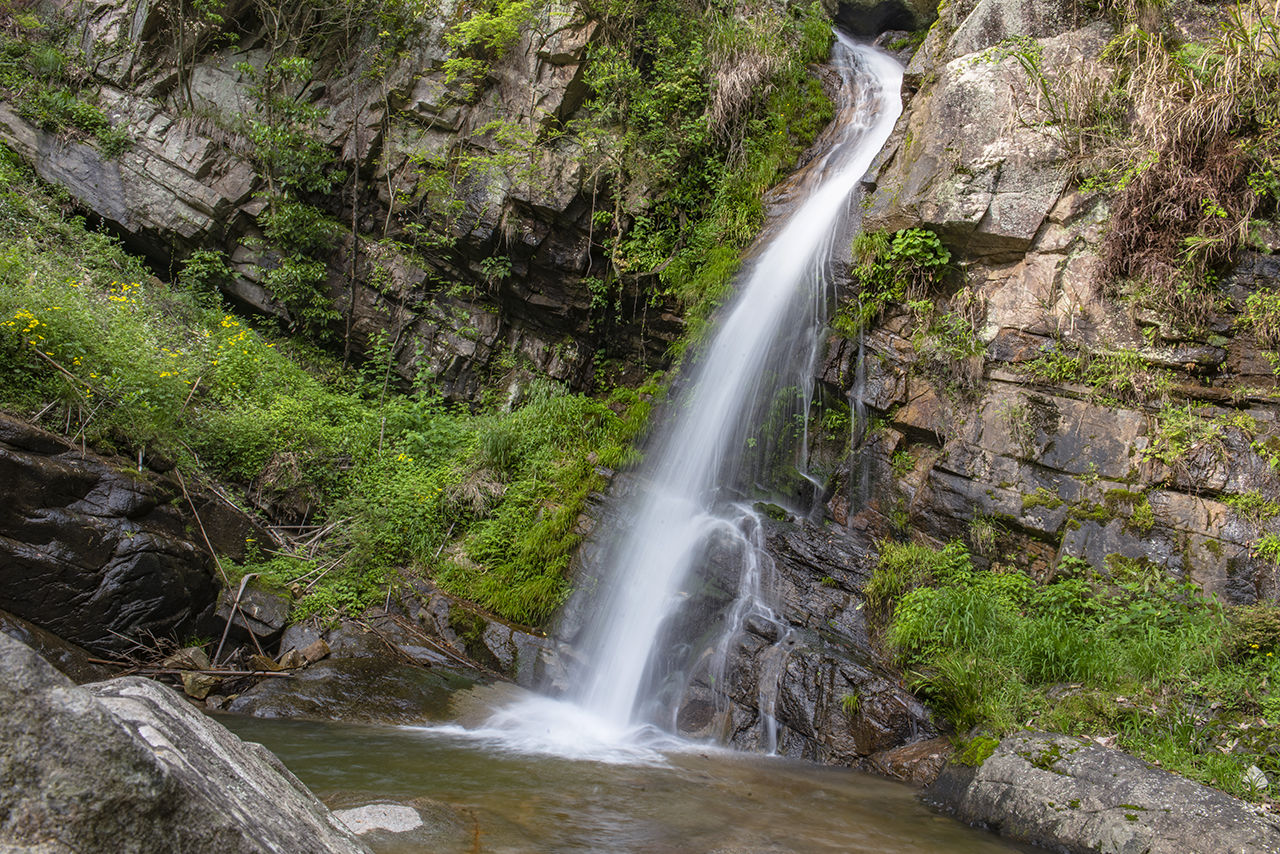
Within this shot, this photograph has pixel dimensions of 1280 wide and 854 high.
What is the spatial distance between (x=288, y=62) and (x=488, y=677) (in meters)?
9.70

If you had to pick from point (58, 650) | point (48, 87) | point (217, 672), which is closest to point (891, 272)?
point (217, 672)

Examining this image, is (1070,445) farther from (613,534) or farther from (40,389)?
(40,389)

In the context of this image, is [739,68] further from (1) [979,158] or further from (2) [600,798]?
(2) [600,798]

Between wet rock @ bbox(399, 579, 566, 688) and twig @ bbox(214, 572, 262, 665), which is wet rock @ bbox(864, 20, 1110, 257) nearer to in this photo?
wet rock @ bbox(399, 579, 566, 688)

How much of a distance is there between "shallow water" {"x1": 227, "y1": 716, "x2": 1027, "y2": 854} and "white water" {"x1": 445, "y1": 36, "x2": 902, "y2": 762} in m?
0.52

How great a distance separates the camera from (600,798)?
436 cm

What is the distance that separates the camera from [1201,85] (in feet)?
22.2

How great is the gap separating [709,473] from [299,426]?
479 cm

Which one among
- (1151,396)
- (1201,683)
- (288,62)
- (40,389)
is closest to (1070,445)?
(1151,396)

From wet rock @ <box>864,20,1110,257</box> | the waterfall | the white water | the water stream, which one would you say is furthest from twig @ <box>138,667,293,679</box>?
wet rock @ <box>864,20,1110,257</box>

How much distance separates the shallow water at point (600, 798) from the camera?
3721 mm

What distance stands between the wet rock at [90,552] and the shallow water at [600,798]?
1201 mm

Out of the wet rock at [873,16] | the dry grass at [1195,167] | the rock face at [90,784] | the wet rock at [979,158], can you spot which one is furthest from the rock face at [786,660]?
the wet rock at [873,16]

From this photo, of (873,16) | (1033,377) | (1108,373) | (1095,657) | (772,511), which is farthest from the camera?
(873,16)
